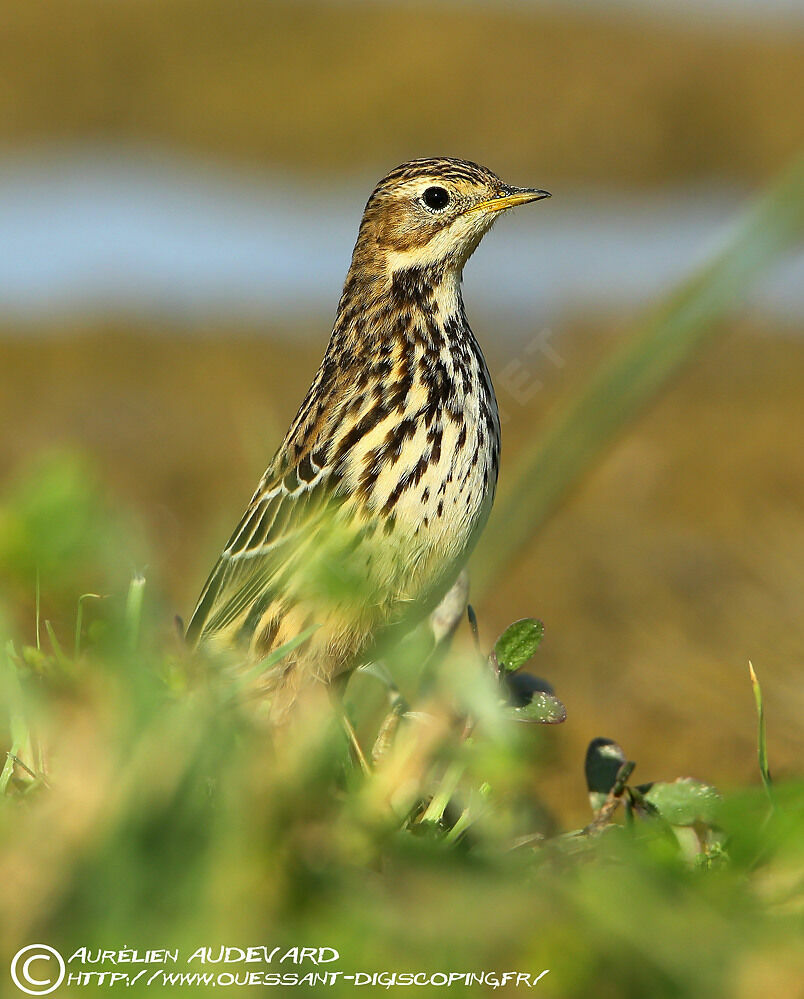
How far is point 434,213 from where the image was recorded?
13.5 ft

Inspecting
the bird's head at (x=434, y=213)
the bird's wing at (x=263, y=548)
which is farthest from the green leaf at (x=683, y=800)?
the bird's head at (x=434, y=213)

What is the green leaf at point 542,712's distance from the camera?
2.16m

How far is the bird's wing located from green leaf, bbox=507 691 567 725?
115cm

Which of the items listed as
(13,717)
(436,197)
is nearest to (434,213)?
(436,197)

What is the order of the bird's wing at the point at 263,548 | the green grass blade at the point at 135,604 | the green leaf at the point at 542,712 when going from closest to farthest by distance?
1. the green grass blade at the point at 135,604
2. the green leaf at the point at 542,712
3. the bird's wing at the point at 263,548

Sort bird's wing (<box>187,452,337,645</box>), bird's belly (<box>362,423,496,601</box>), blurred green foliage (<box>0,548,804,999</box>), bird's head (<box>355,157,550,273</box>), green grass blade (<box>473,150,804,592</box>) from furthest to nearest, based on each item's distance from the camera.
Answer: bird's head (<box>355,157,550,273</box>)
bird's wing (<box>187,452,337,645</box>)
bird's belly (<box>362,423,496,601</box>)
green grass blade (<box>473,150,804,592</box>)
blurred green foliage (<box>0,548,804,999</box>)

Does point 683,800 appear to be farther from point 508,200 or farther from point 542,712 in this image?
point 508,200

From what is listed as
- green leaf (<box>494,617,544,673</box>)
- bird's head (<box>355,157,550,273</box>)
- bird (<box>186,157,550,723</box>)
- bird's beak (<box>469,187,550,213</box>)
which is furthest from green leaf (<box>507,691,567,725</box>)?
bird's beak (<box>469,187,550,213</box>)


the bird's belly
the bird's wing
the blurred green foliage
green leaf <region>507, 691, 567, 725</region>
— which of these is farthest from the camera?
the bird's wing

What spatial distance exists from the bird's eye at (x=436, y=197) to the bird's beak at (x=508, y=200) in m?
0.08

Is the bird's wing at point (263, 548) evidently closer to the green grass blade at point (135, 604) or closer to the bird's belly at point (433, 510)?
the bird's belly at point (433, 510)

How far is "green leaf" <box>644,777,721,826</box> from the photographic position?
2174mm

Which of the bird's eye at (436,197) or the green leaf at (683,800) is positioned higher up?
the bird's eye at (436,197)

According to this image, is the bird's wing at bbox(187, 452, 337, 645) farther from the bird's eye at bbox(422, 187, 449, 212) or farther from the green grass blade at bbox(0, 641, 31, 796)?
the green grass blade at bbox(0, 641, 31, 796)
